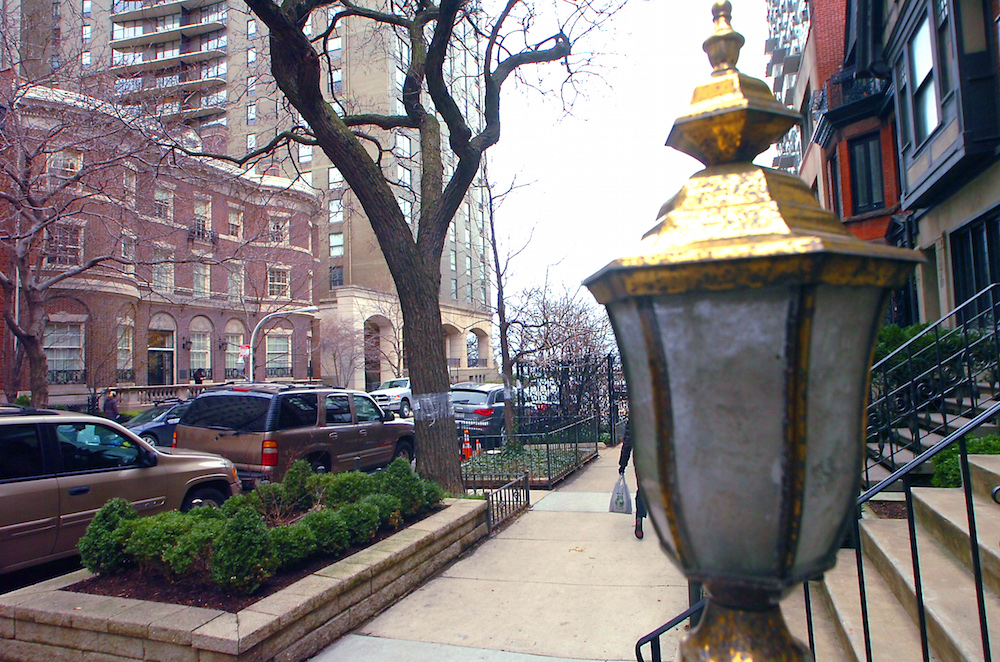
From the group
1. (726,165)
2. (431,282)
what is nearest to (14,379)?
(431,282)

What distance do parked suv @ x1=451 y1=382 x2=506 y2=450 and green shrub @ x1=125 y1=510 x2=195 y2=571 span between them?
9518mm

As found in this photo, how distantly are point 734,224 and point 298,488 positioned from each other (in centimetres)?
661

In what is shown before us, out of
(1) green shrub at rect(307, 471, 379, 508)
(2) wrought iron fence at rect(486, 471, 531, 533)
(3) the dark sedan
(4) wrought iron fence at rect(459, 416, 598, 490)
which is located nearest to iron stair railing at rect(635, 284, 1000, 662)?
(2) wrought iron fence at rect(486, 471, 531, 533)

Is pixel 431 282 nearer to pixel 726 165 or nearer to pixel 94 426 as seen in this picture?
pixel 94 426

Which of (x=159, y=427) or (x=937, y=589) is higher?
(x=159, y=427)

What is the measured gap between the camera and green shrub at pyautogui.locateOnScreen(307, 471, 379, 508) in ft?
21.9

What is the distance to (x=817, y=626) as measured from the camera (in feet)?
13.9

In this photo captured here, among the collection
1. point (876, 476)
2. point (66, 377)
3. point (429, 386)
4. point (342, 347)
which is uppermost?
point (342, 347)

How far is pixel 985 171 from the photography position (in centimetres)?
948

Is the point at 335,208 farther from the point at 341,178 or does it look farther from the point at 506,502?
the point at 506,502

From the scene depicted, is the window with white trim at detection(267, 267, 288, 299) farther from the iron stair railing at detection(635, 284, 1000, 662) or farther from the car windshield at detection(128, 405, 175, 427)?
the iron stair railing at detection(635, 284, 1000, 662)

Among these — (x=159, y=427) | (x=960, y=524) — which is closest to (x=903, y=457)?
(x=960, y=524)

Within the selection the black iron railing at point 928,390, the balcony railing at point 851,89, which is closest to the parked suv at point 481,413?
the black iron railing at point 928,390

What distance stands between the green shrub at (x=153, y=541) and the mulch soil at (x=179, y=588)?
13 cm
